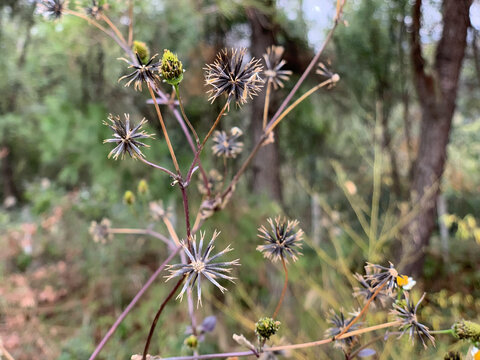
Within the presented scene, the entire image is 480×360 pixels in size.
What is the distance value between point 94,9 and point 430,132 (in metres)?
1.75

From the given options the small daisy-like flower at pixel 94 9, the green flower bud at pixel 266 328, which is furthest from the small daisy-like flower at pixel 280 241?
the small daisy-like flower at pixel 94 9

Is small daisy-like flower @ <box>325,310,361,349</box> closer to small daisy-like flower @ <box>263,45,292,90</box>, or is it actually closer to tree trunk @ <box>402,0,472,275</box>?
small daisy-like flower @ <box>263,45,292,90</box>

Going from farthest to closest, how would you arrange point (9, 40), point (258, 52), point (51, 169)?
point (51, 169) → point (258, 52) → point (9, 40)

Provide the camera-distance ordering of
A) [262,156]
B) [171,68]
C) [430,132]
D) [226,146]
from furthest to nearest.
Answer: [262,156]
[430,132]
[226,146]
[171,68]

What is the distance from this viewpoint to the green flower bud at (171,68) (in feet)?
0.95

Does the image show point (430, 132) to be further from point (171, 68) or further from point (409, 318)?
point (171, 68)

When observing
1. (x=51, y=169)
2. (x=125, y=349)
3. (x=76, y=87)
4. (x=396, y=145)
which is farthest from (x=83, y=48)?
(x=51, y=169)

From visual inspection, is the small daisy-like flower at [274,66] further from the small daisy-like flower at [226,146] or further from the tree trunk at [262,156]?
the tree trunk at [262,156]

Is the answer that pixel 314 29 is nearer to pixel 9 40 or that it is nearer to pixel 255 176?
pixel 255 176

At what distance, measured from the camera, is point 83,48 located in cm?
168

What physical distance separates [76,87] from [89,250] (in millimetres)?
902

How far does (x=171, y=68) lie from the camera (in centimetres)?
29

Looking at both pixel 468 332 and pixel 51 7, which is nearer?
pixel 468 332

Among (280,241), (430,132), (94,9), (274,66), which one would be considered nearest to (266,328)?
(280,241)
